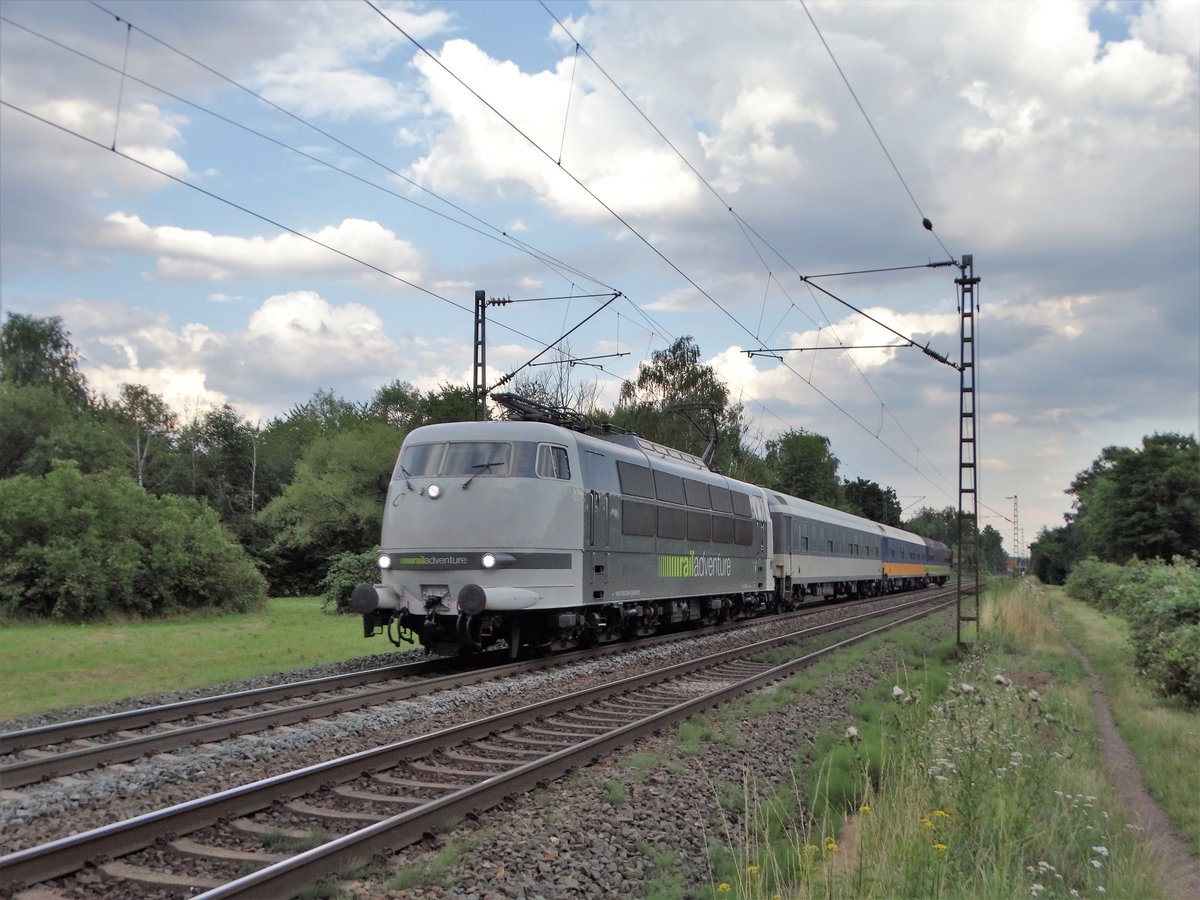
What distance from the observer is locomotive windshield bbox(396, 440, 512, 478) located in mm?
15227

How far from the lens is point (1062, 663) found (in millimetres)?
19688

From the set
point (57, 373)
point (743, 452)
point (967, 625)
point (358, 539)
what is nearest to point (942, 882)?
point (967, 625)

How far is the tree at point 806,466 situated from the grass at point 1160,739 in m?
58.3

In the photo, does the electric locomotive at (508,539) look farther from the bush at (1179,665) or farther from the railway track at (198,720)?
the bush at (1179,665)

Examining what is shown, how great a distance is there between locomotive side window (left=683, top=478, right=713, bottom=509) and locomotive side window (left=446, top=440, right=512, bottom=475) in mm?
6169

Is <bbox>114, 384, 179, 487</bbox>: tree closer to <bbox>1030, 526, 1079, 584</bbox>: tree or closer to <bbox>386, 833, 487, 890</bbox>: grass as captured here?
<bbox>386, 833, 487, 890</bbox>: grass

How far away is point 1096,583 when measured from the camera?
50.8 meters

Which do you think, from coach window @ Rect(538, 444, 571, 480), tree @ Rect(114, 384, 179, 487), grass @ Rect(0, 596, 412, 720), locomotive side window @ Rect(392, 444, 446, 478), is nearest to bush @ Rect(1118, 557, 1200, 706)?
coach window @ Rect(538, 444, 571, 480)

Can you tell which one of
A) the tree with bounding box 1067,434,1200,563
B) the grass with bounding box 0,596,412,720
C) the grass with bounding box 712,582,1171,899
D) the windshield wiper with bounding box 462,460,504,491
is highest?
the tree with bounding box 1067,434,1200,563

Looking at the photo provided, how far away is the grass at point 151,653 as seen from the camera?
1339 centimetres

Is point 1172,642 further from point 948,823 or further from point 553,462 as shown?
point 948,823

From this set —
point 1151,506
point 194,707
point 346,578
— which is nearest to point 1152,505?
point 1151,506

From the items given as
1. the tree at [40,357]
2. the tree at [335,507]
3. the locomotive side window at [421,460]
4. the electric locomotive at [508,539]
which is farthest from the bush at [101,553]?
the tree at [40,357]

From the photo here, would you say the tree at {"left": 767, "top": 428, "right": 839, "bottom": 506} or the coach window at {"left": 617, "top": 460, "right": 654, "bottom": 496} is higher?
the tree at {"left": 767, "top": 428, "right": 839, "bottom": 506}
